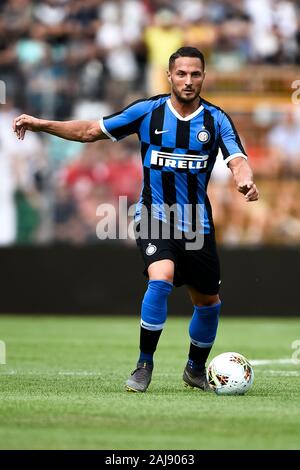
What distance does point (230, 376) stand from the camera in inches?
290

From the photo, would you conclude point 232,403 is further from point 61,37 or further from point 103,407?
point 61,37

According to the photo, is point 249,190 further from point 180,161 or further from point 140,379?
point 140,379

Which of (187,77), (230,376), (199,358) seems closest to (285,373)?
(199,358)

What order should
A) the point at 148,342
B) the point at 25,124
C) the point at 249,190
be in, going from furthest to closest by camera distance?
the point at 25,124, the point at 148,342, the point at 249,190

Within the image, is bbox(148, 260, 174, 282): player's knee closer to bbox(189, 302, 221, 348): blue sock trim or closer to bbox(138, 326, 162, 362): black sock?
bbox(138, 326, 162, 362): black sock

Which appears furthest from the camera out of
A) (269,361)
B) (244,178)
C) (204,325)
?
(269,361)

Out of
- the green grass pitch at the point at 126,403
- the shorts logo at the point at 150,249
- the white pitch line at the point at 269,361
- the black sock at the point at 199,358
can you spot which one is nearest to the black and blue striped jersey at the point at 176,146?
the shorts logo at the point at 150,249

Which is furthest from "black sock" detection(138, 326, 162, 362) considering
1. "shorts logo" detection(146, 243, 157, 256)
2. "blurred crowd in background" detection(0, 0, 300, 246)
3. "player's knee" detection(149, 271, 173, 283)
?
"blurred crowd in background" detection(0, 0, 300, 246)

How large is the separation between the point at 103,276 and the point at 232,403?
9672mm

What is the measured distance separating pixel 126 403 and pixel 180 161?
74.1 inches

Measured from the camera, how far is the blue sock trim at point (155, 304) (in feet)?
24.2

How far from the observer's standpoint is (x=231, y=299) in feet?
54.4

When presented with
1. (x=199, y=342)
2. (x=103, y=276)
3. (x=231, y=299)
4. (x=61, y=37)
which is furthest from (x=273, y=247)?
(x=199, y=342)

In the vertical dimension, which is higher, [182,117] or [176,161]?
[182,117]
